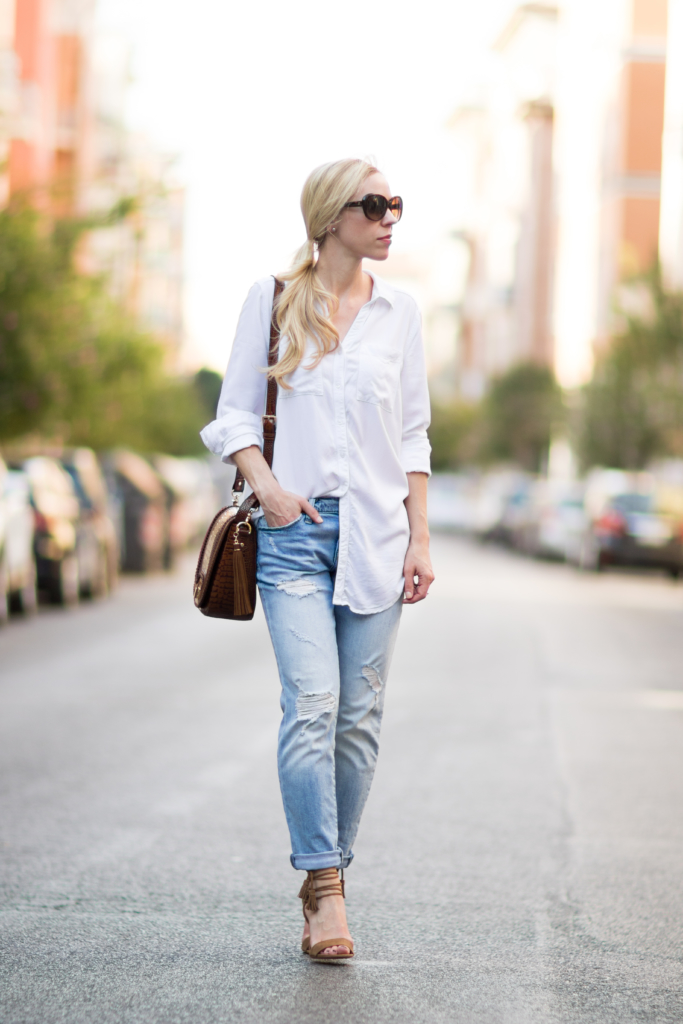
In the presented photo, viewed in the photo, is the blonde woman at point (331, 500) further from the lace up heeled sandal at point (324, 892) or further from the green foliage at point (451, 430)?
the green foliage at point (451, 430)

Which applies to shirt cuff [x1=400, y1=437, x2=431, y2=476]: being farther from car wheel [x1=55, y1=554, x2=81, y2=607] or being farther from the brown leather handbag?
car wheel [x1=55, y1=554, x2=81, y2=607]

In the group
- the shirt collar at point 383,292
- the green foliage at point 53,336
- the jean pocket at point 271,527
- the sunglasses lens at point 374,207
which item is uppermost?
the sunglasses lens at point 374,207

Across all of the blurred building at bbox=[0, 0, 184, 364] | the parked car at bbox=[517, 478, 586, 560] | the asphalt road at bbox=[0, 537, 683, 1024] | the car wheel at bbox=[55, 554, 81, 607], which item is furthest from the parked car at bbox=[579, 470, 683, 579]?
the asphalt road at bbox=[0, 537, 683, 1024]

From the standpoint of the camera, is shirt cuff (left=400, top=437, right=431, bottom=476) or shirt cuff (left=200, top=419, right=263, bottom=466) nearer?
shirt cuff (left=200, top=419, right=263, bottom=466)

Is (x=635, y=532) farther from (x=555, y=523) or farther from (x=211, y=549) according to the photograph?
(x=211, y=549)

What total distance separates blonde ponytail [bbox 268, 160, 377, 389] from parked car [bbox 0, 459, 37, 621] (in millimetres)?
10188

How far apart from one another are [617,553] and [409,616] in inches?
420

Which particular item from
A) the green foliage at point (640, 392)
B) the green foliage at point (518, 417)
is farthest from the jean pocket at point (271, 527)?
the green foliage at point (518, 417)

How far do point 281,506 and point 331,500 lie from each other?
0.15 m

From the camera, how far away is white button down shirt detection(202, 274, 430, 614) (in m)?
4.12

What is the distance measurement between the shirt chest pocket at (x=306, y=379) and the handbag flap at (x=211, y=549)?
0.33 m

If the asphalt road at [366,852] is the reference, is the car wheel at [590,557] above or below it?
below

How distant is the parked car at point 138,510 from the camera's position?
23.0 meters

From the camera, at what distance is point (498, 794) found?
22.8ft
